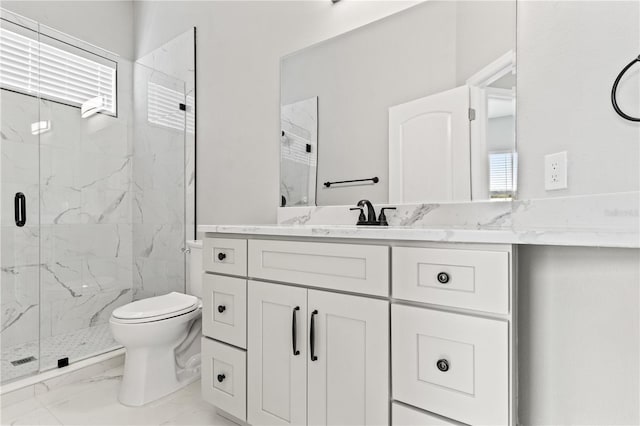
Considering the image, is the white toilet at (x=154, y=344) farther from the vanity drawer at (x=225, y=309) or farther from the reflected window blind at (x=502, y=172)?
the reflected window blind at (x=502, y=172)

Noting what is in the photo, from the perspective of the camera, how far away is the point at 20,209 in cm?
223

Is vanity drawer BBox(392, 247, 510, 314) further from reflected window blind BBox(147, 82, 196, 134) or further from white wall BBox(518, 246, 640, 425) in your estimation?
reflected window blind BBox(147, 82, 196, 134)

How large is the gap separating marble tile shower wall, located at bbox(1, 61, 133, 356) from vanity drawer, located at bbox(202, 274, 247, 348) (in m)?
1.57

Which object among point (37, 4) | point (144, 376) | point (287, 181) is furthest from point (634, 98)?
point (37, 4)

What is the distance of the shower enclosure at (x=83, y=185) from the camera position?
2.24m

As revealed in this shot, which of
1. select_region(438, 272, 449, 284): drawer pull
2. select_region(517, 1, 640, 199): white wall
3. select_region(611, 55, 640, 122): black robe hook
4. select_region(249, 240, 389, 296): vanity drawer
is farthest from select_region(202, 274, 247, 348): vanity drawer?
select_region(611, 55, 640, 122): black robe hook

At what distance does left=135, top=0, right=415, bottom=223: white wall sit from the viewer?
1934 mm

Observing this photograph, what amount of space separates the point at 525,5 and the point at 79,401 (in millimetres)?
2550

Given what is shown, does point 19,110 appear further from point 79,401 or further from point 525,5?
point 525,5

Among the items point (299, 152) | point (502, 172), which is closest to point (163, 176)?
point (299, 152)

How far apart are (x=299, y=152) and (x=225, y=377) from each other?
44.6 inches

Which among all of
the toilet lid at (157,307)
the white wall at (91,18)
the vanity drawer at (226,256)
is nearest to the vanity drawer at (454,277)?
the vanity drawer at (226,256)

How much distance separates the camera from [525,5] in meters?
1.21

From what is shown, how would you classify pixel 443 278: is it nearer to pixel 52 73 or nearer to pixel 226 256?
pixel 226 256
